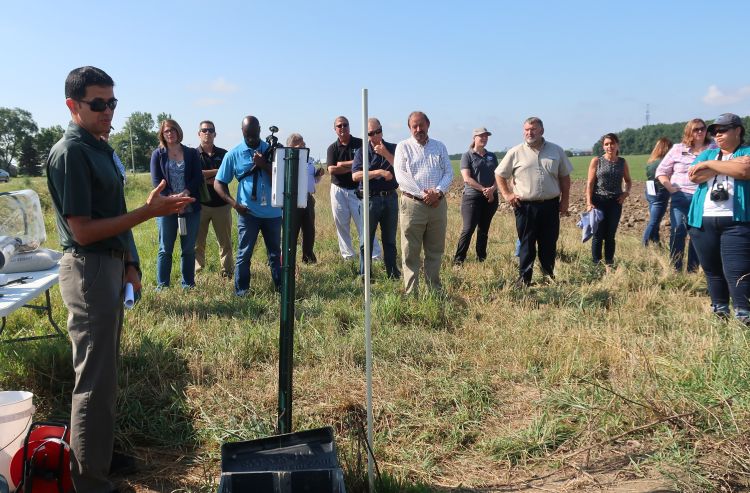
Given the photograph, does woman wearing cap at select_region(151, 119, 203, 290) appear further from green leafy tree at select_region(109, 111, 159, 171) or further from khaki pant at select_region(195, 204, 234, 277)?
green leafy tree at select_region(109, 111, 159, 171)

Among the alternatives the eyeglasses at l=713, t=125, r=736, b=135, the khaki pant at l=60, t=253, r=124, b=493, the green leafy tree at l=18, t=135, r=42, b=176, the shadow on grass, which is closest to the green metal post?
the khaki pant at l=60, t=253, r=124, b=493

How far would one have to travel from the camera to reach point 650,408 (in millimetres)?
3098

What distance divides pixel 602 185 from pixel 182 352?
559 centimetres

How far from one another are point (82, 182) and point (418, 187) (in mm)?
3850

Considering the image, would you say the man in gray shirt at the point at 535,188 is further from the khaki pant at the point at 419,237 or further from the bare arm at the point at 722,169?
the bare arm at the point at 722,169

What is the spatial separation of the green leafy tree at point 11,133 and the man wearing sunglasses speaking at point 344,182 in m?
97.6

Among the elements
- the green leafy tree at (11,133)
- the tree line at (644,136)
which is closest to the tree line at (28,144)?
the green leafy tree at (11,133)

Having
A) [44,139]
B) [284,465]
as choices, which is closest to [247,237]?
[284,465]

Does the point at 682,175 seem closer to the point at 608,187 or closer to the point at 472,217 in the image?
the point at 608,187

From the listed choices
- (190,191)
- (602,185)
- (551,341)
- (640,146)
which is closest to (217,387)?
(551,341)

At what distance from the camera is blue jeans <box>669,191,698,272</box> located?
6.88 meters

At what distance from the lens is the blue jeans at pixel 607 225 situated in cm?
725

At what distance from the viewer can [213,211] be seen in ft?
23.5

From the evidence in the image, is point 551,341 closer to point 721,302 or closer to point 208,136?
point 721,302
